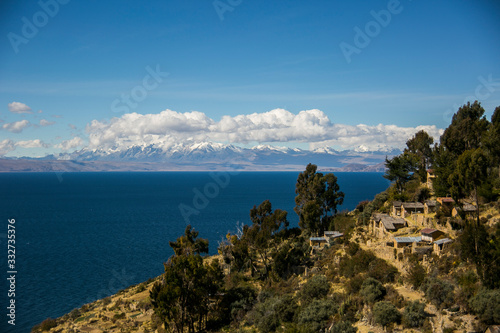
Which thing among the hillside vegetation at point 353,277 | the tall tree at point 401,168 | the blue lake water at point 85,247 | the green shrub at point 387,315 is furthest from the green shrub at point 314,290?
the tall tree at point 401,168

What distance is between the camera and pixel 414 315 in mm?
24344

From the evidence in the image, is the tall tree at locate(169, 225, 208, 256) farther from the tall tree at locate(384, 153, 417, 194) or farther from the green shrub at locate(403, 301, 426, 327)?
the tall tree at locate(384, 153, 417, 194)

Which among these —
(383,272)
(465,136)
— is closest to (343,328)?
(383,272)

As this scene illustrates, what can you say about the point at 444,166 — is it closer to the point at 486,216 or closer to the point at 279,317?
the point at 486,216

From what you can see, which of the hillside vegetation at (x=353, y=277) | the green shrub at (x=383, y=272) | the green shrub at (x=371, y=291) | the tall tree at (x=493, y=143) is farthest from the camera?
the tall tree at (x=493, y=143)

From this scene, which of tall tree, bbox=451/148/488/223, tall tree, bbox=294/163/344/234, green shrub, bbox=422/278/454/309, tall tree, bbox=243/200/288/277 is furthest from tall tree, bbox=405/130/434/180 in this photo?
green shrub, bbox=422/278/454/309

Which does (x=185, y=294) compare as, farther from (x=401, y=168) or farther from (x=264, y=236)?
(x=401, y=168)

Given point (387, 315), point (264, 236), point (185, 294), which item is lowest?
point (185, 294)

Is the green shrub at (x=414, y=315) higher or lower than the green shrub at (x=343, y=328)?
higher

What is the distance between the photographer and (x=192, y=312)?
109 ft

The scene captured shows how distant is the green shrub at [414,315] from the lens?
2414cm

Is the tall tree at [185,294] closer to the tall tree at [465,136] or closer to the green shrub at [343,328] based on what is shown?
the green shrub at [343,328]

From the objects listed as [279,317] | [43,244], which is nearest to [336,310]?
[279,317]

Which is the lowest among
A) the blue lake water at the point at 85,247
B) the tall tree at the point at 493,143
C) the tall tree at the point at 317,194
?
the blue lake water at the point at 85,247
